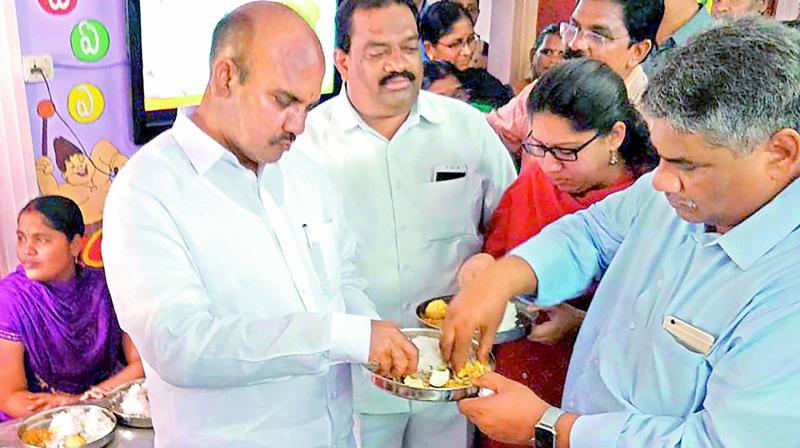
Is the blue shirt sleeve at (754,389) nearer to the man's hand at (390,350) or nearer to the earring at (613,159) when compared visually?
the man's hand at (390,350)

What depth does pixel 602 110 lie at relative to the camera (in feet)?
6.16

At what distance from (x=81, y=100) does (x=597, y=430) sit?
292 cm

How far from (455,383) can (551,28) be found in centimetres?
303

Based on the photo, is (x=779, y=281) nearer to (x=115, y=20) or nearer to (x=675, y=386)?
(x=675, y=386)

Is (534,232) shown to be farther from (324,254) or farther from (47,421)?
(47,421)

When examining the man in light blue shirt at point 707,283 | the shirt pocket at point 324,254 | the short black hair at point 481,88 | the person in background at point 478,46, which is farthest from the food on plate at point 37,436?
→ the person in background at point 478,46

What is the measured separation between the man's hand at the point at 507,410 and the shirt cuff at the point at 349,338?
23 cm

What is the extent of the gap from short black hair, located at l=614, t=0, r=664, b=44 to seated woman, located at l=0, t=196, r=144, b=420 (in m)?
2.16

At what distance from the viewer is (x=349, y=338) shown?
4.83 ft

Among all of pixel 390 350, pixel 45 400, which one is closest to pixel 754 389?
pixel 390 350

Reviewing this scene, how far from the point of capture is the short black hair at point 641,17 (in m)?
2.53

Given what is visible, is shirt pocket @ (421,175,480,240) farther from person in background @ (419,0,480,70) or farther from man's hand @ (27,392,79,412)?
person in background @ (419,0,480,70)

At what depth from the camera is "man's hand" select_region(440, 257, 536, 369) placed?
59.1 inches

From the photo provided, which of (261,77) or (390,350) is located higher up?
(261,77)
